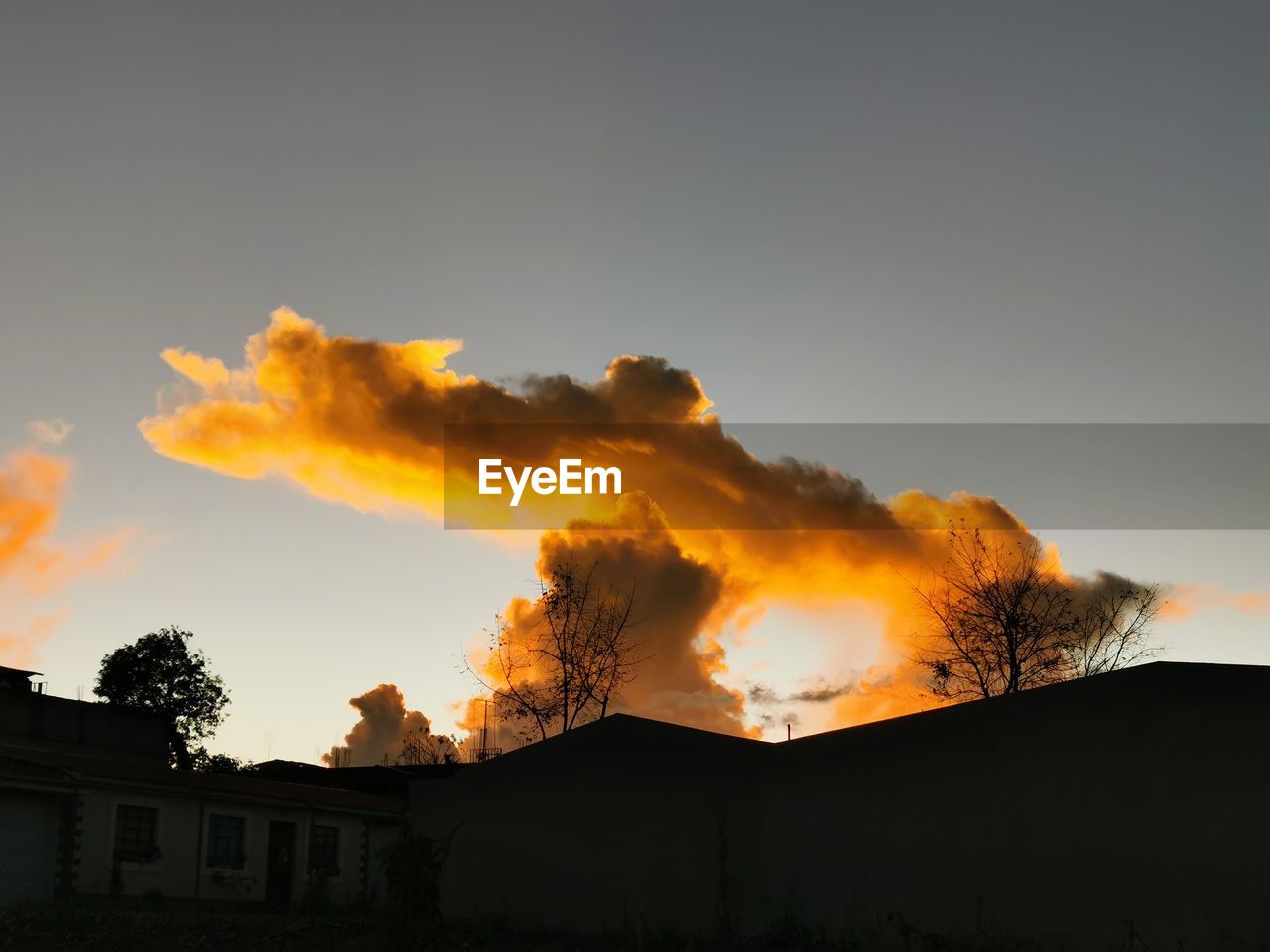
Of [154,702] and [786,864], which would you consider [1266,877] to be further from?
[154,702]

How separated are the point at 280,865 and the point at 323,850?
1.99 metres

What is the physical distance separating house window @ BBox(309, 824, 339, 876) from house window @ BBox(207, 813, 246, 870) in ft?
9.52

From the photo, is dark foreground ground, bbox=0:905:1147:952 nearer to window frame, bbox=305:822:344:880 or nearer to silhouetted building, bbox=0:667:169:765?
window frame, bbox=305:822:344:880

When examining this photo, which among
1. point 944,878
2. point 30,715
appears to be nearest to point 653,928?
point 944,878

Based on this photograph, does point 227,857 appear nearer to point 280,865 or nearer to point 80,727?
point 280,865

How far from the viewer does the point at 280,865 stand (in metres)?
35.2

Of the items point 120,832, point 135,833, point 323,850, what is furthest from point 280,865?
point 120,832

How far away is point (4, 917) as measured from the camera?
21.7 m

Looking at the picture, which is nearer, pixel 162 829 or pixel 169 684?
pixel 162 829

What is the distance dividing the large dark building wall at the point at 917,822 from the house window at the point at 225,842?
35.0 feet

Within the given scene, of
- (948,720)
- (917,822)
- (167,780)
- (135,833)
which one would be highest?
(948,720)

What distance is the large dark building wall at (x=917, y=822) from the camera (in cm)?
1748

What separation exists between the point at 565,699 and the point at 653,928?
24.1 meters

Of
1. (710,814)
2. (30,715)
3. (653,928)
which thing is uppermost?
(30,715)
